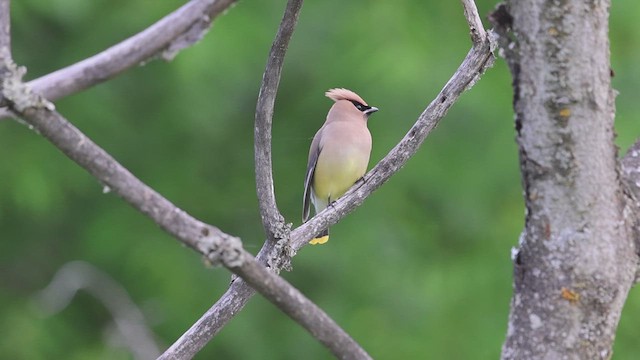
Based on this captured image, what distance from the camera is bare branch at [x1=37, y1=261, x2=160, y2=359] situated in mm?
6625

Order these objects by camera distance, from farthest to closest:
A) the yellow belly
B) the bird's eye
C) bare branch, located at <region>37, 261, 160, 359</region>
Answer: bare branch, located at <region>37, 261, 160, 359</region>
the bird's eye
the yellow belly

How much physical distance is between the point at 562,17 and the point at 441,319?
202 inches

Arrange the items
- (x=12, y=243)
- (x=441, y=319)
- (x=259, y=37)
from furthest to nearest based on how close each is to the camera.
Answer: (x=12, y=243) < (x=441, y=319) < (x=259, y=37)

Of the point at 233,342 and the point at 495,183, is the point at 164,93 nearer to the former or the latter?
the point at 233,342

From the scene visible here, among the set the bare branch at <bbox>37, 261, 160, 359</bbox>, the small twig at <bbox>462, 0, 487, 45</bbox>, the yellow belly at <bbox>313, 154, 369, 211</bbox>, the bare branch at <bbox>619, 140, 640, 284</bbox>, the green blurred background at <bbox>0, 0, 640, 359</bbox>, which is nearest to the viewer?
the bare branch at <bbox>619, 140, 640, 284</bbox>

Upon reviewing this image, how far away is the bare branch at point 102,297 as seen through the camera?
6625 millimetres

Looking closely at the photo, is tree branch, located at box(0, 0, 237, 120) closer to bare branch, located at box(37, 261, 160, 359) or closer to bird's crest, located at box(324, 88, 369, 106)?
bird's crest, located at box(324, 88, 369, 106)

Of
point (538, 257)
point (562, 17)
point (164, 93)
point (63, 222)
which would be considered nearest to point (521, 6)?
point (562, 17)

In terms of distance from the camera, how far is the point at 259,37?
21.1 feet

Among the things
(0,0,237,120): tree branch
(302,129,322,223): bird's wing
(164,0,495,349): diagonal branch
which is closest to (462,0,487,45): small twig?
(164,0,495,349): diagonal branch

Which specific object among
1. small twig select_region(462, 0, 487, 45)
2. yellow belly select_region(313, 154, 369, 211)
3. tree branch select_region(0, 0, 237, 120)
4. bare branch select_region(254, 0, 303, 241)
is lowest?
tree branch select_region(0, 0, 237, 120)

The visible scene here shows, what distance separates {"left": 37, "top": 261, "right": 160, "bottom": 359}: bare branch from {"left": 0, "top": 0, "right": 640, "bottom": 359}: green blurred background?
0.10 m

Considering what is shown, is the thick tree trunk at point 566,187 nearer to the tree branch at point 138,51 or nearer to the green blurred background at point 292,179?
the tree branch at point 138,51

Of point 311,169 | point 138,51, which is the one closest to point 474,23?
point 138,51
